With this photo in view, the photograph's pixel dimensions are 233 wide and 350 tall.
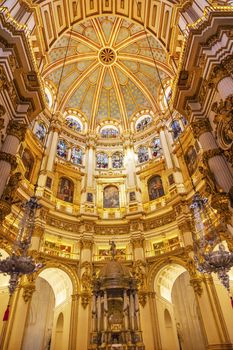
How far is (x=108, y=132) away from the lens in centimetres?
2795

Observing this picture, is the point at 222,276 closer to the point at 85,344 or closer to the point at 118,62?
the point at 85,344

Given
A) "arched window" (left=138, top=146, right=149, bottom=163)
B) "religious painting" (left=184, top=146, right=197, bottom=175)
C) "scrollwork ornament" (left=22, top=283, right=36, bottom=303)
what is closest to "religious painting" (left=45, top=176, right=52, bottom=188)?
"scrollwork ornament" (left=22, top=283, right=36, bottom=303)

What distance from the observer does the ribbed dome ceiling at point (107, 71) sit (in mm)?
24547

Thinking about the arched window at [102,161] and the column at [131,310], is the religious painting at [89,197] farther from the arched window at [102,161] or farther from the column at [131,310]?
the column at [131,310]

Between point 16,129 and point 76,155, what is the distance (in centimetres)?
1343

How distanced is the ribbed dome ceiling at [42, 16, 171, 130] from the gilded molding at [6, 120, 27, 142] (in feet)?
48.4

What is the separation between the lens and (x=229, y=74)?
1023 cm

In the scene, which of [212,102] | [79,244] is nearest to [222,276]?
[212,102]

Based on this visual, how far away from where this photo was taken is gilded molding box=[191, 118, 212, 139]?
11.7 metres

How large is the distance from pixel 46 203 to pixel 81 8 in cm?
1559

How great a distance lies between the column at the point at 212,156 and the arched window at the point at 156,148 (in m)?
11.3

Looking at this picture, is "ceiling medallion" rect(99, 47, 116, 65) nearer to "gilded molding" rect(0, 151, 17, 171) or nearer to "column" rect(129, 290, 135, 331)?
"gilded molding" rect(0, 151, 17, 171)

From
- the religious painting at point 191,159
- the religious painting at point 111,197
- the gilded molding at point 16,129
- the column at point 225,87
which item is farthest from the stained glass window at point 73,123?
the column at point 225,87

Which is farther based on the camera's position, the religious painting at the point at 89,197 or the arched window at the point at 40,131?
the arched window at the point at 40,131
